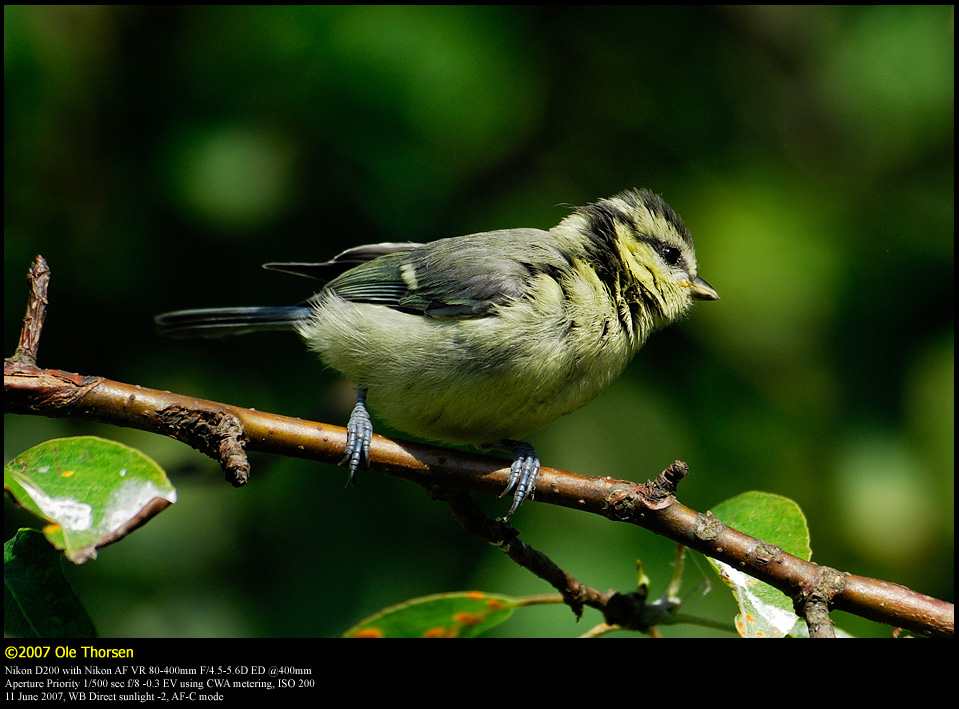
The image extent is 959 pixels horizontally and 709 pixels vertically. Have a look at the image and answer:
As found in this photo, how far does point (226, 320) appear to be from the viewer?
3137mm

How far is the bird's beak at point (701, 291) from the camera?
3068 mm

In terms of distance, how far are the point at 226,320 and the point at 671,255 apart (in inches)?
72.4

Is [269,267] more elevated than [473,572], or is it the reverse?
[269,267]

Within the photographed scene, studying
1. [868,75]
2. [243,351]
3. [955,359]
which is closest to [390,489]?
[243,351]

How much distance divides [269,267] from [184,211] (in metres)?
0.51

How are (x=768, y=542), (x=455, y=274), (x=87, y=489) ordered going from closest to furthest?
1. (x=87, y=489)
2. (x=768, y=542)
3. (x=455, y=274)

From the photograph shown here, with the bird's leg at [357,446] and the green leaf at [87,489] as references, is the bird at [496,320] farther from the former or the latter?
the green leaf at [87,489]

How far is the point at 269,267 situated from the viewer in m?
3.10

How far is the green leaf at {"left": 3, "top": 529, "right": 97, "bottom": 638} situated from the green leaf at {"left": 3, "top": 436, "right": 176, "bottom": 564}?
0.51 ft

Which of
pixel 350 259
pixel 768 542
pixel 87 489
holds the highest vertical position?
pixel 768 542

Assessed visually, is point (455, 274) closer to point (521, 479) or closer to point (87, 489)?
point (521, 479)

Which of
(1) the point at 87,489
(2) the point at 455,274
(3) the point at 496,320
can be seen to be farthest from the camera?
(2) the point at 455,274

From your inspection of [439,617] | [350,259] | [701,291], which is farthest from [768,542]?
[350,259]
